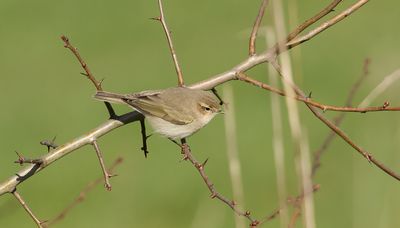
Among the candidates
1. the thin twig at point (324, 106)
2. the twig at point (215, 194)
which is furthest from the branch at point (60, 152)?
the thin twig at point (324, 106)

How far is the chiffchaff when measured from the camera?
5406mm

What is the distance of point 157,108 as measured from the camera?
565 cm

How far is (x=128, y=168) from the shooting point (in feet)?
40.3

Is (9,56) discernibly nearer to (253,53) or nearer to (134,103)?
(134,103)

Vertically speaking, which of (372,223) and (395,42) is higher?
(395,42)

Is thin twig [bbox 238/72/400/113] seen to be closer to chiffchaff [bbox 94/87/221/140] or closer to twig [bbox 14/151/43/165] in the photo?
twig [bbox 14/151/43/165]

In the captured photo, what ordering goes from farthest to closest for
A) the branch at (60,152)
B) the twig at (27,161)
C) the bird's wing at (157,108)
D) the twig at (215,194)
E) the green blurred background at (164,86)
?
the green blurred background at (164,86), the bird's wing at (157,108), the twig at (215,194), the branch at (60,152), the twig at (27,161)

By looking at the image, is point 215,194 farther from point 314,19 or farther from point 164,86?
point 164,86

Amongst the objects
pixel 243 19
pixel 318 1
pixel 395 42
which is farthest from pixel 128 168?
pixel 318 1

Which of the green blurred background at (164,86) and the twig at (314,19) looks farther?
the green blurred background at (164,86)

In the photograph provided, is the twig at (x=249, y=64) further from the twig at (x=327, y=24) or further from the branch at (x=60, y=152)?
the branch at (x=60, y=152)

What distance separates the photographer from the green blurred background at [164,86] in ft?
36.2

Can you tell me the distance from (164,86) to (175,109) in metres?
8.82

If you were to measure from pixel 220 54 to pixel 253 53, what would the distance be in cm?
1307
